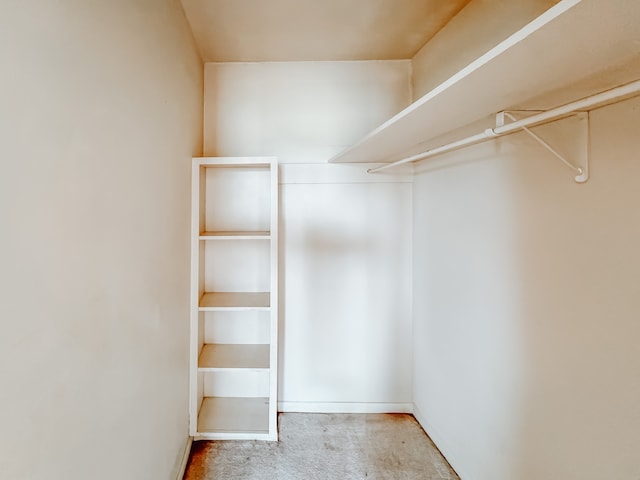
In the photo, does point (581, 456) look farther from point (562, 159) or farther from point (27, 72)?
point (27, 72)

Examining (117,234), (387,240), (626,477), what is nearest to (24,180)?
(117,234)

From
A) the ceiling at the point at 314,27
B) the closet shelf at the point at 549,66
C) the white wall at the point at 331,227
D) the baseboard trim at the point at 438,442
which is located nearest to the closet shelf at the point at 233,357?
the white wall at the point at 331,227

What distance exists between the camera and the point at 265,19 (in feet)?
5.86

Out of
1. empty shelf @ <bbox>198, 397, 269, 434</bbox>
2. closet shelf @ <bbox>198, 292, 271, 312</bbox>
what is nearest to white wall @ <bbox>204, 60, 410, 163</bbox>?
closet shelf @ <bbox>198, 292, 271, 312</bbox>

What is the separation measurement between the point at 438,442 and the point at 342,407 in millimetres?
652

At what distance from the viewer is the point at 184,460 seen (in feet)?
5.78

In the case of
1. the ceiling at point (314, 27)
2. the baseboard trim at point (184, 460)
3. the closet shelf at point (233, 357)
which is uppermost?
the ceiling at point (314, 27)

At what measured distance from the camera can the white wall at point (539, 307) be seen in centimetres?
88

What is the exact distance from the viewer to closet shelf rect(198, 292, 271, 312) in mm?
1947

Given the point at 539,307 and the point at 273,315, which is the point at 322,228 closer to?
the point at 273,315

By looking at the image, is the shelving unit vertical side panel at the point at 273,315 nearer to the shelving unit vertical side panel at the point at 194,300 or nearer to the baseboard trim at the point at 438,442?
the shelving unit vertical side panel at the point at 194,300

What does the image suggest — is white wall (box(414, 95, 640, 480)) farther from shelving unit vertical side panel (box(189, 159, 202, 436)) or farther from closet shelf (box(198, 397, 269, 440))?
shelving unit vertical side panel (box(189, 159, 202, 436))

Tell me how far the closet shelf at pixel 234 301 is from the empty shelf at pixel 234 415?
0.72 m

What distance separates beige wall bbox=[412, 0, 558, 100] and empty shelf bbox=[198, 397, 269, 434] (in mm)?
2333
